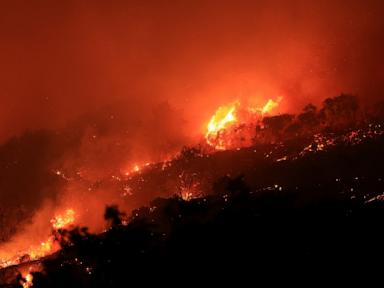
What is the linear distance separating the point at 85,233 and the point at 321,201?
17402 mm

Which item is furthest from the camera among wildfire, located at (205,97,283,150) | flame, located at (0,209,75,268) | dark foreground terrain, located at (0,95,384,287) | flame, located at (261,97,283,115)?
flame, located at (261,97,283,115)

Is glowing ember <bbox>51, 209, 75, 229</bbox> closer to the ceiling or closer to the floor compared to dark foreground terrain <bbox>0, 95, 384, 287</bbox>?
closer to the ceiling

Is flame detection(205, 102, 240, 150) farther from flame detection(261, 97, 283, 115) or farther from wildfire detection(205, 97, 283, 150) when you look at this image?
flame detection(261, 97, 283, 115)

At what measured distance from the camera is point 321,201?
105ft

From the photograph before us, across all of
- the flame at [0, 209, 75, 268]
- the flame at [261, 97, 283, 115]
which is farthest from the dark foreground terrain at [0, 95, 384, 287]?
the flame at [261, 97, 283, 115]

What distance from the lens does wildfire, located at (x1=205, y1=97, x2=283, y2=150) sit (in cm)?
6550

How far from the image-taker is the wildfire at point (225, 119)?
215 ft

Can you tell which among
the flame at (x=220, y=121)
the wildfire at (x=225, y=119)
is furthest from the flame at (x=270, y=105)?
the flame at (x=220, y=121)

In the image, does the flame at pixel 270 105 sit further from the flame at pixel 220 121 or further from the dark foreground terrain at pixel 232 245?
the dark foreground terrain at pixel 232 245

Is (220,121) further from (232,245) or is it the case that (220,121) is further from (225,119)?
(232,245)

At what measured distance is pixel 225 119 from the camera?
2788 inches

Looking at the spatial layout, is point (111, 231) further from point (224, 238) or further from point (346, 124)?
point (346, 124)

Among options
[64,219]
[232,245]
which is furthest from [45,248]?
[232,245]

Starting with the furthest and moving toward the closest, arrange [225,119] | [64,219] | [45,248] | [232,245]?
1. [64,219]
2. [225,119]
3. [45,248]
4. [232,245]
